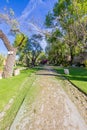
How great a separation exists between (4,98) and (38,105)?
2258 mm

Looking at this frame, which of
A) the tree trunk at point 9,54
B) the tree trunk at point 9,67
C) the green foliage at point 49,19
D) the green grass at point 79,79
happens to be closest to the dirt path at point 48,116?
the green grass at point 79,79

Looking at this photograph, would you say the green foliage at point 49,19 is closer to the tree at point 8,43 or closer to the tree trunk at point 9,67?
the tree at point 8,43

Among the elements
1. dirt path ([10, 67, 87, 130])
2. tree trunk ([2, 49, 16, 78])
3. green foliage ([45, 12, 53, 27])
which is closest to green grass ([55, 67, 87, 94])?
dirt path ([10, 67, 87, 130])

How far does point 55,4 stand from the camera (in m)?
40.5

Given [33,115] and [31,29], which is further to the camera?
[31,29]

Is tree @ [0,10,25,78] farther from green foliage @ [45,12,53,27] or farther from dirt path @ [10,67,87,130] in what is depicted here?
green foliage @ [45,12,53,27]

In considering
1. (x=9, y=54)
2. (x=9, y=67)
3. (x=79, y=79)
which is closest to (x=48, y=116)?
(x=79, y=79)

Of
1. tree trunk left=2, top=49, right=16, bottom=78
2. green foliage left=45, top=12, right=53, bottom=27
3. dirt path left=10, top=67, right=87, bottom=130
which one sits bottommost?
dirt path left=10, top=67, right=87, bottom=130

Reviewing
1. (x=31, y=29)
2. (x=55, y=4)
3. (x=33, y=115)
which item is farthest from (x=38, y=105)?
(x=55, y=4)

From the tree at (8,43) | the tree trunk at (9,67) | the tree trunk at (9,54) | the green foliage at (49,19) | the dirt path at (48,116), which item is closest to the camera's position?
the dirt path at (48,116)

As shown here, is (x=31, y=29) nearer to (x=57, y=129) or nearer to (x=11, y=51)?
(x=11, y=51)

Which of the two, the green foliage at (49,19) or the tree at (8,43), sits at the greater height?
the green foliage at (49,19)

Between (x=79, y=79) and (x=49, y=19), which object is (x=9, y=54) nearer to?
(x=79, y=79)

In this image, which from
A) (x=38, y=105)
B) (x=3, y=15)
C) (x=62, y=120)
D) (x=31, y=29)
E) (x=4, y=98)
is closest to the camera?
(x=62, y=120)
